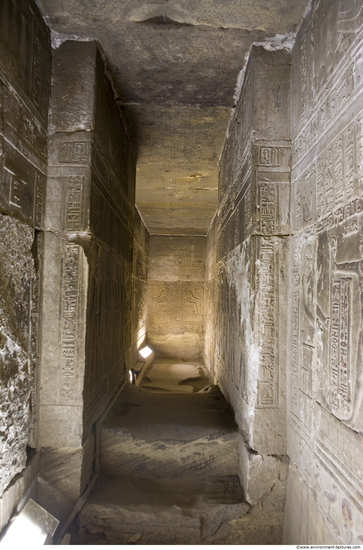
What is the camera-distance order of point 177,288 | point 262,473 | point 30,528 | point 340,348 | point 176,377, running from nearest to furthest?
point 340,348 → point 30,528 → point 262,473 → point 176,377 → point 177,288

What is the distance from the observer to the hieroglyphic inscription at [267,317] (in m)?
2.65

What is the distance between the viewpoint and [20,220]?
2301 millimetres

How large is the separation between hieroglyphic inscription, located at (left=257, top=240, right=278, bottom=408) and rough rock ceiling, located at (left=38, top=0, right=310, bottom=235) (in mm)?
1709

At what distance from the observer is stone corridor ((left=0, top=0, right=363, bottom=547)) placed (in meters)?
1.92

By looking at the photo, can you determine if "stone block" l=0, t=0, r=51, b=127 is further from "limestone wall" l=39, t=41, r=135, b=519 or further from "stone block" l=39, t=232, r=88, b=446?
"stone block" l=39, t=232, r=88, b=446

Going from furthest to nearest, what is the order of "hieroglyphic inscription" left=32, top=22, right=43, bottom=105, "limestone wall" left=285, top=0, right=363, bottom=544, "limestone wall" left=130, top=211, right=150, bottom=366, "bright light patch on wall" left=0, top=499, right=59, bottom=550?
"limestone wall" left=130, top=211, right=150, bottom=366
"hieroglyphic inscription" left=32, top=22, right=43, bottom=105
"bright light patch on wall" left=0, top=499, right=59, bottom=550
"limestone wall" left=285, top=0, right=363, bottom=544

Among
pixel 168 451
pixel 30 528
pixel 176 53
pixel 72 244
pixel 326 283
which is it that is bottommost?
pixel 30 528

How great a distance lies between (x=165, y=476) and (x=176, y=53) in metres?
3.78

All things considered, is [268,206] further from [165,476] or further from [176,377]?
[176,377]

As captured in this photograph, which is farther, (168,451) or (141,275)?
(141,275)

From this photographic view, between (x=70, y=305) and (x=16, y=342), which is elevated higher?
(x=70, y=305)

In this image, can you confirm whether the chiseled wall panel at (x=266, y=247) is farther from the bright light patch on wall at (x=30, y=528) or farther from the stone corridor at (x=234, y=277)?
the bright light patch on wall at (x=30, y=528)

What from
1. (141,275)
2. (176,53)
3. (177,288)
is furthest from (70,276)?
(177,288)

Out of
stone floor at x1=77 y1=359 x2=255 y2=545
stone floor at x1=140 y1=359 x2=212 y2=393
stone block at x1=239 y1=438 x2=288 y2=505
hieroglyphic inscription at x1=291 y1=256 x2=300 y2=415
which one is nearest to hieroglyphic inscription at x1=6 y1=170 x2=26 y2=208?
hieroglyphic inscription at x1=291 y1=256 x2=300 y2=415
